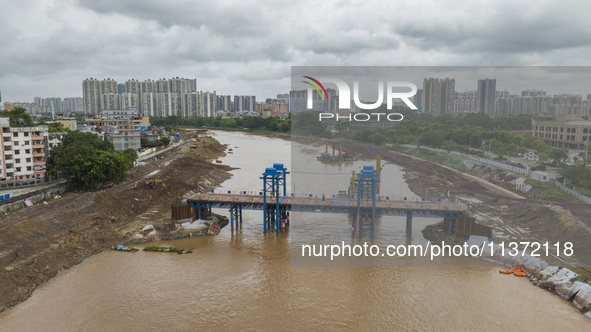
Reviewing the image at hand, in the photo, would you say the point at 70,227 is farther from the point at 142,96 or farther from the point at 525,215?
the point at 142,96

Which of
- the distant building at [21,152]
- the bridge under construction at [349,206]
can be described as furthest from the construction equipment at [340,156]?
the distant building at [21,152]

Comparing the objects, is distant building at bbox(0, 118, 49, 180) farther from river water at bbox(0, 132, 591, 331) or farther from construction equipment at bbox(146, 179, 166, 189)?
river water at bbox(0, 132, 591, 331)

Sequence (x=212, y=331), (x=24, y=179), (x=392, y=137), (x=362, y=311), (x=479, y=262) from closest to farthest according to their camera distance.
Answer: (x=212, y=331) < (x=362, y=311) < (x=479, y=262) < (x=24, y=179) < (x=392, y=137)

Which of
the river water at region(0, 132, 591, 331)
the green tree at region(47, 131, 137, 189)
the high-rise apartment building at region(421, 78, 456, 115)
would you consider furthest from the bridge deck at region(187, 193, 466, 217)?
the high-rise apartment building at region(421, 78, 456, 115)

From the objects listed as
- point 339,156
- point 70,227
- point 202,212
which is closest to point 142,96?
point 339,156

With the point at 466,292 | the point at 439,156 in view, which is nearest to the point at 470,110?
the point at 439,156

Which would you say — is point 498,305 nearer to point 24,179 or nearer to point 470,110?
point 24,179

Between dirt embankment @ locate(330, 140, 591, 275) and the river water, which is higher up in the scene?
dirt embankment @ locate(330, 140, 591, 275)
